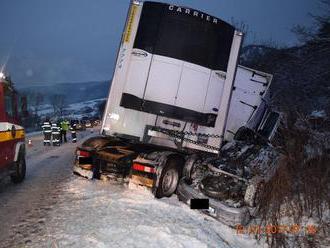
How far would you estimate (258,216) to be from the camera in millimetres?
7688

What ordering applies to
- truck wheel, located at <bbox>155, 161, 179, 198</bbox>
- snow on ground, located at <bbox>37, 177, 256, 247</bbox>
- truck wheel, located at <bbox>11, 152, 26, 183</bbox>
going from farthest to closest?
1. truck wheel, located at <bbox>11, 152, 26, 183</bbox>
2. truck wheel, located at <bbox>155, 161, 179, 198</bbox>
3. snow on ground, located at <bbox>37, 177, 256, 247</bbox>

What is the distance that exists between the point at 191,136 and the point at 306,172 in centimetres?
239

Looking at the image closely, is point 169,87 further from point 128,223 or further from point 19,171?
point 19,171

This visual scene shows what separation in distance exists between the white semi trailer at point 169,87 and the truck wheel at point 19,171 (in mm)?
2694

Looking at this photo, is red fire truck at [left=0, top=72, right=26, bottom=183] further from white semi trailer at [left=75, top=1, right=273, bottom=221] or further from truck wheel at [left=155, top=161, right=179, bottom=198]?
truck wheel at [left=155, top=161, right=179, bottom=198]

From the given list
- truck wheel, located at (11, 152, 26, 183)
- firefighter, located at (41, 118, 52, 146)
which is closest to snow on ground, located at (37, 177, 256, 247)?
truck wheel, located at (11, 152, 26, 183)

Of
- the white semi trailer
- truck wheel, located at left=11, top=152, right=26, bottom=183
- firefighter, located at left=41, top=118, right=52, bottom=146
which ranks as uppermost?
the white semi trailer

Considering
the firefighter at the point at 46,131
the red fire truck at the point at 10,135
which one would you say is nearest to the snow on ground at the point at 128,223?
the red fire truck at the point at 10,135

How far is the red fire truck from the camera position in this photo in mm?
8391

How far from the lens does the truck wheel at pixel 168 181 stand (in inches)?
313

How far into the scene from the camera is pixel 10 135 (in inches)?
350

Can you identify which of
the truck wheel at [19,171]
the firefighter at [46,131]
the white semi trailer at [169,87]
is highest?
the white semi trailer at [169,87]

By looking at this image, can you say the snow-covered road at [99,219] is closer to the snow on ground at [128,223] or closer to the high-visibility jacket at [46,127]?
the snow on ground at [128,223]

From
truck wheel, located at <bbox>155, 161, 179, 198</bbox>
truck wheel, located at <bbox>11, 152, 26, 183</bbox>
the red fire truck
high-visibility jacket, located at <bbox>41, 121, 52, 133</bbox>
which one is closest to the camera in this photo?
truck wheel, located at <bbox>155, 161, 179, 198</bbox>
